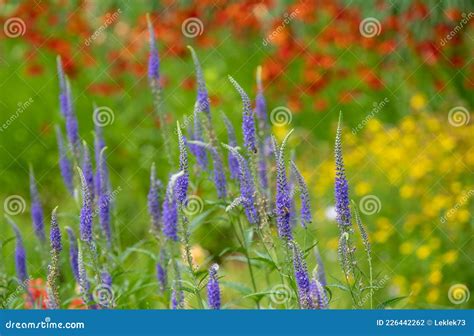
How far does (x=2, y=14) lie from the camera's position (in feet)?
36.4

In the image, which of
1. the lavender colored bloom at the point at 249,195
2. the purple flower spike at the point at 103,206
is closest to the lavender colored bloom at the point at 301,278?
the lavender colored bloom at the point at 249,195

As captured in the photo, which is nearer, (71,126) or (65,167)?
(71,126)

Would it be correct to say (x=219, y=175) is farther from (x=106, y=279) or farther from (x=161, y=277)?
(x=106, y=279)

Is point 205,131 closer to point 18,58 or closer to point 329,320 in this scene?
point 329,320

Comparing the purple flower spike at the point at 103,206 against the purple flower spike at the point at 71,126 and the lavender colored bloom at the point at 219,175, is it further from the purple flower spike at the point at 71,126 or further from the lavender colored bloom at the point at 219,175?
the lavender colored bloom at the point at 219,175

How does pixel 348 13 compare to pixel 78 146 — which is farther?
pixel 348 13

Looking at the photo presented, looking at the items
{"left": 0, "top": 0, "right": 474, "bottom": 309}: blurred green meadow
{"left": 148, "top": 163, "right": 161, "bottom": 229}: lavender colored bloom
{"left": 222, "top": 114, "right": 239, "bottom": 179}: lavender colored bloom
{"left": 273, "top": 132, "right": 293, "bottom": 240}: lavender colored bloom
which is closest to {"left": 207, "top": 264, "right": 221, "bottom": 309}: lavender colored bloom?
{"left": 273, "top": 132, "right": 293, "bottom": 240}: lavender colored bloom

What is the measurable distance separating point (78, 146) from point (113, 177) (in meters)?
5.11

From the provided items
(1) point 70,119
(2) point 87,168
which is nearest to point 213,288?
(2) point 87,168

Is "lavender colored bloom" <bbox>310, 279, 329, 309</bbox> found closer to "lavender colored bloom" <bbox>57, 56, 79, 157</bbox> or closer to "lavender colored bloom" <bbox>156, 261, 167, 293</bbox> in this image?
"lavender colored bloom" <bbox>156, 261, 167, 293</bbox>

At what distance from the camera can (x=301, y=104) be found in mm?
10094

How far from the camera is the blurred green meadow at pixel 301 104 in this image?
24.4 ft

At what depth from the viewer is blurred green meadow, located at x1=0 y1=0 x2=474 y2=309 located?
745cm

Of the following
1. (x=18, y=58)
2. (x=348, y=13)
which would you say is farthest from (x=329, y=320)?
(x=18, y=58)
